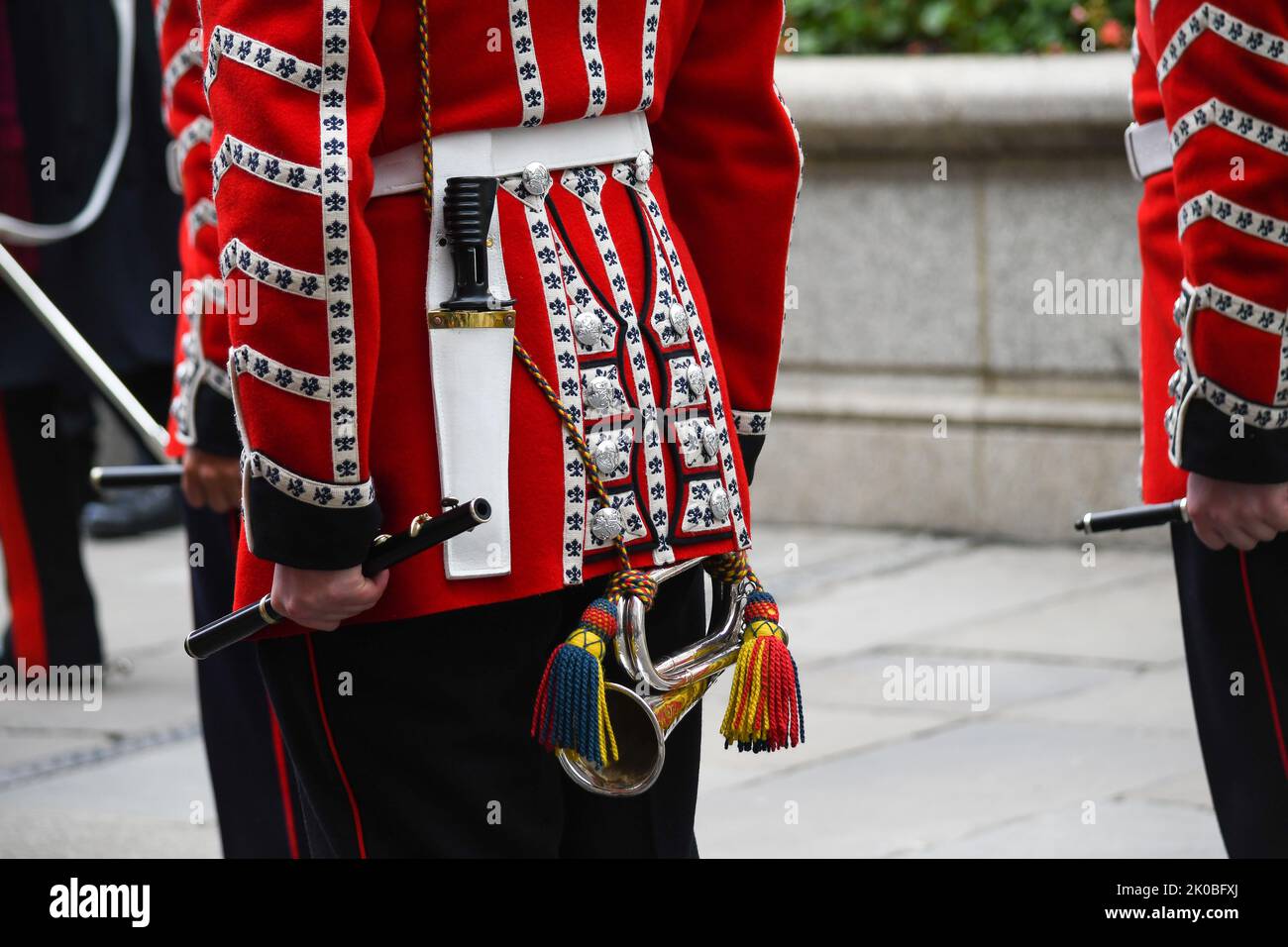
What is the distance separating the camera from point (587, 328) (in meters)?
2.36

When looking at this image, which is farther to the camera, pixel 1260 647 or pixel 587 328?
pixel 1260 647

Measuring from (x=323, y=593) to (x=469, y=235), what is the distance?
392 mm

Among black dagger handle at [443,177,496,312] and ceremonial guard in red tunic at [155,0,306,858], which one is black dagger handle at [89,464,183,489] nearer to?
ceremonial guard in red tunic at [155,0,306,858]

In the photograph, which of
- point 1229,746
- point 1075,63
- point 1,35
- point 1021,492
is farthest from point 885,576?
point 1229,746

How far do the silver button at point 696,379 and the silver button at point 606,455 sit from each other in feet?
0.43

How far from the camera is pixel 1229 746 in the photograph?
3.06 meters

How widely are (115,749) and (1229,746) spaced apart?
116 inches

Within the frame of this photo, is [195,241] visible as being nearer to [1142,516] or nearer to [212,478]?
[212,478]

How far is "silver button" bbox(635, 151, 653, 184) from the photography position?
8.08 ft

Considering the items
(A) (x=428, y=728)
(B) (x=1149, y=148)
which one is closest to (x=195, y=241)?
(A) (x=428, y=728)

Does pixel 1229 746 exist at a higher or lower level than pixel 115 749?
higher

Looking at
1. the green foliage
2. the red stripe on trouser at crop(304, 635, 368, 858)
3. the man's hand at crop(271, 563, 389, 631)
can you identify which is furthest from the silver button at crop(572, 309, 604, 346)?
the green foliage

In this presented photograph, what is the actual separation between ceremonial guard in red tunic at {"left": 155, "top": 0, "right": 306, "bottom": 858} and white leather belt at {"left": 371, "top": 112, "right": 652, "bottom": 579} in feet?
3.25
